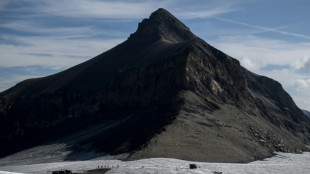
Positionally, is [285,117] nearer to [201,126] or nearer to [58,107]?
[201,126]

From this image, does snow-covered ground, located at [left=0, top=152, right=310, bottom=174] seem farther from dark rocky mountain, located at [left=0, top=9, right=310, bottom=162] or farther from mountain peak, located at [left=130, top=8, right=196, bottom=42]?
mountain peak, located at [left=130, top=8, right=196, bottom=42]

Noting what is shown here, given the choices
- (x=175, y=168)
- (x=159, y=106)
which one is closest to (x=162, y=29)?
(x=159, y=106)

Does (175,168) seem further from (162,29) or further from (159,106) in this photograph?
(162,29)

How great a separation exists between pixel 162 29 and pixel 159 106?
65840 mm

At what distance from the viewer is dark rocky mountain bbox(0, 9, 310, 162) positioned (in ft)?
238

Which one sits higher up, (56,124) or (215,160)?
(56,124)

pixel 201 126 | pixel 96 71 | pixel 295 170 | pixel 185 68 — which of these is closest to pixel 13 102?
pixel 96 71

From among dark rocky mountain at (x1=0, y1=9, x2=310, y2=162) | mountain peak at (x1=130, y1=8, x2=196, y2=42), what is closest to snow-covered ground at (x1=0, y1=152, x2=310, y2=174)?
dark rocky mountain at (x1=0, y1=9, x2=310, y2=162)

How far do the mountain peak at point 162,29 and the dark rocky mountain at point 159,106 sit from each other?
40cm

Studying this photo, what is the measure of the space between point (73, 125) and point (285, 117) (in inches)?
2419

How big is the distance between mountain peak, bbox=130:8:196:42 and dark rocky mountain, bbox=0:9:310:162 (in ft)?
1.31

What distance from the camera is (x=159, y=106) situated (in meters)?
89.2

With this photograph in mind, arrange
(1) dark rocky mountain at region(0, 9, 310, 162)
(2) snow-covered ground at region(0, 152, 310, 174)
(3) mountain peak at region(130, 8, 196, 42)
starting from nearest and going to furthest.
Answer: (2) snow-covered ground at region(0, 152, 310, 174) → (1) dark rocky mountain at region(0, 9, 310, 162) → (3) mountain peak at region(130, 8, 196, 42)

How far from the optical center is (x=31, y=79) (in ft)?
494
